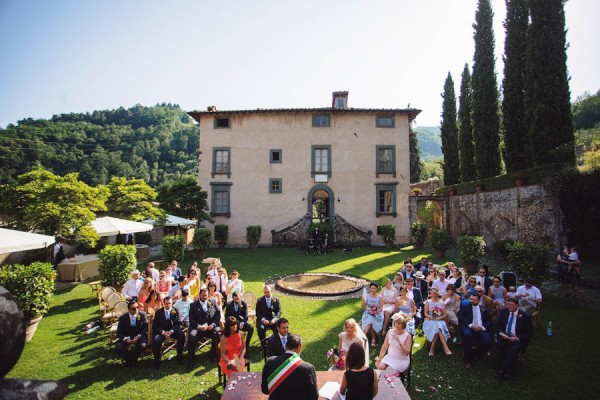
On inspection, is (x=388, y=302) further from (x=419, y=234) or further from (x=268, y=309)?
(x=419, y=234)

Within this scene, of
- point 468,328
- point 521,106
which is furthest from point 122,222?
point 521,106

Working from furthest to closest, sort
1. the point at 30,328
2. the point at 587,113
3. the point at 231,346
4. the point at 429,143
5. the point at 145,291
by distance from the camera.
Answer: the point at 429,143
the point at 587,113
the point at 145,291
the point at 30,328
the point at 231,346

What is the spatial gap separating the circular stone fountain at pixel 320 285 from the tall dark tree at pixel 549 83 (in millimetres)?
11820

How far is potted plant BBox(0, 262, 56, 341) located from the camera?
6883 millimetres

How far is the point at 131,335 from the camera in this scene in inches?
242

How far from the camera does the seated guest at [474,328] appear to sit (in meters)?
5.98

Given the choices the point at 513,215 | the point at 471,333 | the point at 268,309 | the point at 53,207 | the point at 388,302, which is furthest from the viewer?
the point at 513,215

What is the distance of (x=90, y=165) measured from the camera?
5053 cm

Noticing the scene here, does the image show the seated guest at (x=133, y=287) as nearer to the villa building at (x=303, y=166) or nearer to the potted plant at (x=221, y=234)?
the potted plant at (x=221, y=234)

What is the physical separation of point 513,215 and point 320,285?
11.9 m

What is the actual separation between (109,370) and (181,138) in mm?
71374

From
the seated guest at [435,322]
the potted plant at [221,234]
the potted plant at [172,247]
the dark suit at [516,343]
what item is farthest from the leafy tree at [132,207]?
the dark suit at [516,343]

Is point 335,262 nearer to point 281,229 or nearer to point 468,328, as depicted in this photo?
point 281,229

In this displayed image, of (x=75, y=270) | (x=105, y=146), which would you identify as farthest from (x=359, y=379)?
(x=105, y=146)
